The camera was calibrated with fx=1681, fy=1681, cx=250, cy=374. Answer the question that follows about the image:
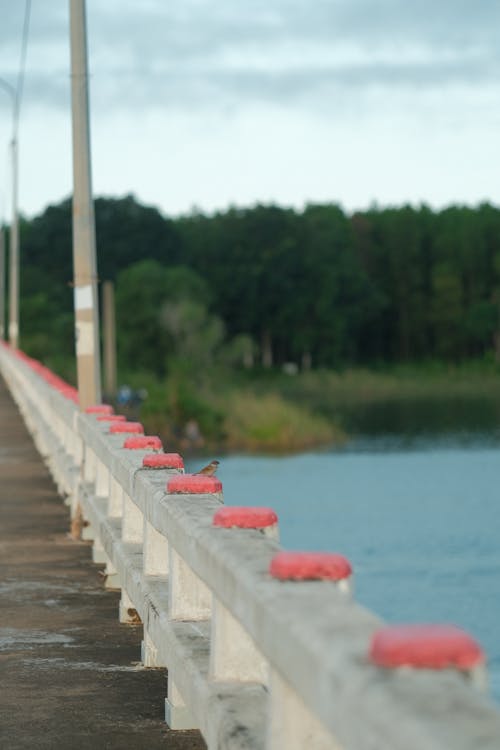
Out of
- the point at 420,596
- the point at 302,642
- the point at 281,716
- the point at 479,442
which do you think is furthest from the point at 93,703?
the point at 479,442

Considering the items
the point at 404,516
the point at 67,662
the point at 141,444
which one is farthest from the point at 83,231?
the point at 404,516

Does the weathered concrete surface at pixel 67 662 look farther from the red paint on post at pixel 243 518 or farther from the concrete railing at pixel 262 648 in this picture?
the red paint on post at pixel 243 518

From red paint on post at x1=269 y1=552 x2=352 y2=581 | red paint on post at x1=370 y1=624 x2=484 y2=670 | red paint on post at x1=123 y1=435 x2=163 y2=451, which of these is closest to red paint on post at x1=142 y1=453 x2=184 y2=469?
red paint on post at x1=123 y1=435 x2=163 y2=451

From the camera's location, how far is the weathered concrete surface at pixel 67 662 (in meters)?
6.48

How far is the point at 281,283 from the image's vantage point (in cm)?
15250

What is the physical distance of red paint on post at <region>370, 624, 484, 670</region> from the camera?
10.5ft

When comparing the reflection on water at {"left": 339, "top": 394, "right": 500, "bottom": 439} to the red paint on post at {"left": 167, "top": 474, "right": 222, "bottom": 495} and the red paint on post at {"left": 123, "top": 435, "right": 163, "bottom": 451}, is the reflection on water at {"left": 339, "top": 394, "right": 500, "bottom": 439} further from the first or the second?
the red paint on post at {"left": 167, "top": 474, "right": 222, "bottom": 495}

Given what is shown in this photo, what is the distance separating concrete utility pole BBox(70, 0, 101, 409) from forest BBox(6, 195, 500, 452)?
68959 mm

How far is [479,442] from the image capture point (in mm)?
79688

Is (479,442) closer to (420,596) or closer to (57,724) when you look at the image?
(420,596)

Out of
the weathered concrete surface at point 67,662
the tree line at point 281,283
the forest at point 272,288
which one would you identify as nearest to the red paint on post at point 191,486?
the weathered concrete surface at point 67,662

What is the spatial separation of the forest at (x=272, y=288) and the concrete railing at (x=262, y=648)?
78.3 meters

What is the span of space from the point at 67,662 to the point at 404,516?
150ft

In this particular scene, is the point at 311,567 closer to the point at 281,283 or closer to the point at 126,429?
the point at 126,429
